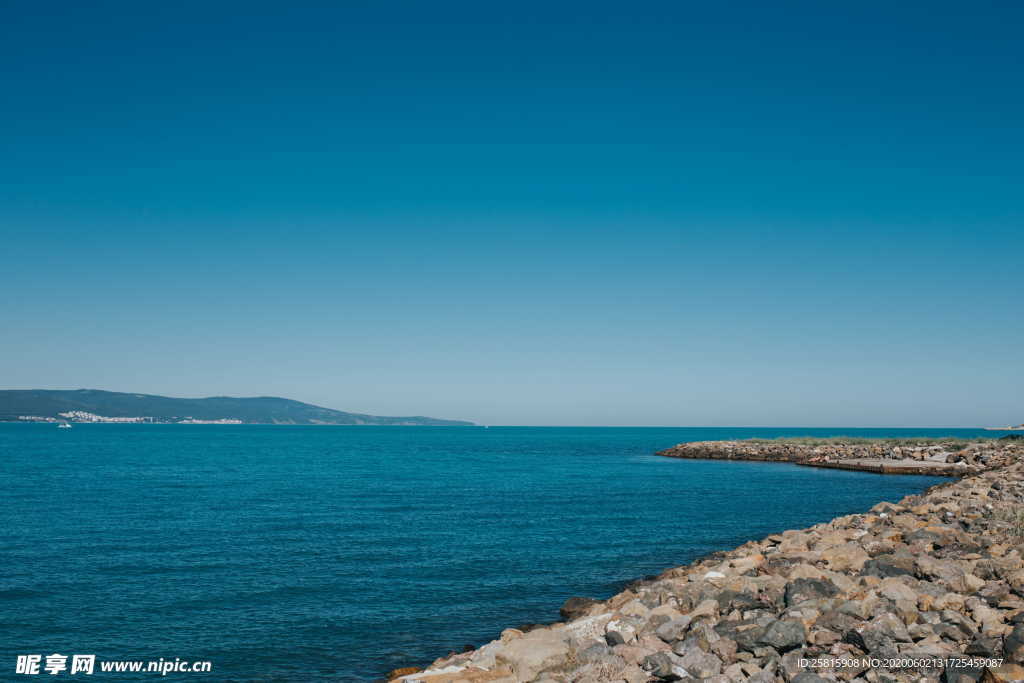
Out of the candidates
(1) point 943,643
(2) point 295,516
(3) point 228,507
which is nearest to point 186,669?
(1) point 943,643

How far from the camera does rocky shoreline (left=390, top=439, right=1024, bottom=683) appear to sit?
8062 millimetres

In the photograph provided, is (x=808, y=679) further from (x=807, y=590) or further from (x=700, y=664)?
(x=807, y=590)

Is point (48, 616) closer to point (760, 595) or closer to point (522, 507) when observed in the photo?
point (760, 595)

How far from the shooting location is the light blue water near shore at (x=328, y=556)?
1396 centimetres

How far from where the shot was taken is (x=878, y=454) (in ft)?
222

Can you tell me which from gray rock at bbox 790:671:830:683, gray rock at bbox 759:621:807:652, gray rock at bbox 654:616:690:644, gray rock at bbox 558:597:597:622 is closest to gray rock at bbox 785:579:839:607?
gray rock at bbox 759:621:807:652

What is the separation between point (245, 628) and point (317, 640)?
180 cm

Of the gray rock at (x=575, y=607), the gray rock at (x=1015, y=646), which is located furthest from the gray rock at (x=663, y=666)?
the gray rock at (x=575, y=607)

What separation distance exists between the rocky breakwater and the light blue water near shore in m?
9.85

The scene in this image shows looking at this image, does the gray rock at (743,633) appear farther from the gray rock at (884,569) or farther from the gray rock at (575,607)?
the gray rock at (575,607)

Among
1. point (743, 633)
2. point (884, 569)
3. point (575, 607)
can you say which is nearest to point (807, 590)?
point (743, 633)

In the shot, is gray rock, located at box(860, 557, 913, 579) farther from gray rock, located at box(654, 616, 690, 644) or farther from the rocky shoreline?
gray rock, located at box(654, 616, 690, 644)

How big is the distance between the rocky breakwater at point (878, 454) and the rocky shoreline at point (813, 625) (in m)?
41.0

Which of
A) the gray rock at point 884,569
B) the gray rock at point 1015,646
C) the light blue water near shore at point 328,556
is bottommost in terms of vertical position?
the light blue water near shore at point 328,556
